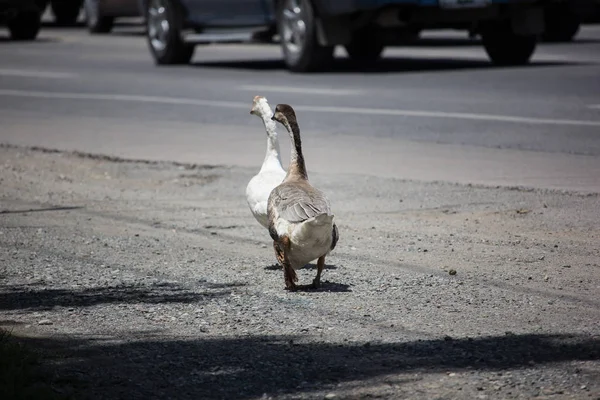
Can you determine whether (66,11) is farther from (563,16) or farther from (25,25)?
(563,16)

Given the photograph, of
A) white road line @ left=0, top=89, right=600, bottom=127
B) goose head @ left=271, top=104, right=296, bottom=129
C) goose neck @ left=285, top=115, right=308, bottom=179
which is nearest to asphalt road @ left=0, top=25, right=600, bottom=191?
white road line @ left=0, top=89, right=600, bottom=127

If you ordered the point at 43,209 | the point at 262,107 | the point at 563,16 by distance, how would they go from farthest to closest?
the point at 563,16 < the point at 43,209 < the point at 262,107

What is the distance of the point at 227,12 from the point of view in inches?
827

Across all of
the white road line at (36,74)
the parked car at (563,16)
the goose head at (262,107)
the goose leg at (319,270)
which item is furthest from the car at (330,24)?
the goose leg at (319,270)

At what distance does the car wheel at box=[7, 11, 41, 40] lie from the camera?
103 ft

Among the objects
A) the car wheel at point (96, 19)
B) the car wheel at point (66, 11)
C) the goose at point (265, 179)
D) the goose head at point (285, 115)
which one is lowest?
the car wheel at point (66, 11)

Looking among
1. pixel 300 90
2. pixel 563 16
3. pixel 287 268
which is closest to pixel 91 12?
pixel 563 16

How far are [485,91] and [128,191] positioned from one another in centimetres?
719

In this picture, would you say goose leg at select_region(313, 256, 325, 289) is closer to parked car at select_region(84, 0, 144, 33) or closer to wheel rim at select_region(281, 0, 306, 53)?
wheel rim at select_region(281, 0, 306, 53)

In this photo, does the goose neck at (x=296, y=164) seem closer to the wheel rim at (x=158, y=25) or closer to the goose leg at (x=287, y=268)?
the goose leg at (x=287, y=268)

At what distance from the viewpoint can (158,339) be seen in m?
5.68

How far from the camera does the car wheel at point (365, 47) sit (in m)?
21.9

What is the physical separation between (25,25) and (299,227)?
2617 cm

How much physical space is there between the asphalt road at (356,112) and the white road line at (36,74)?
0.04 meters
